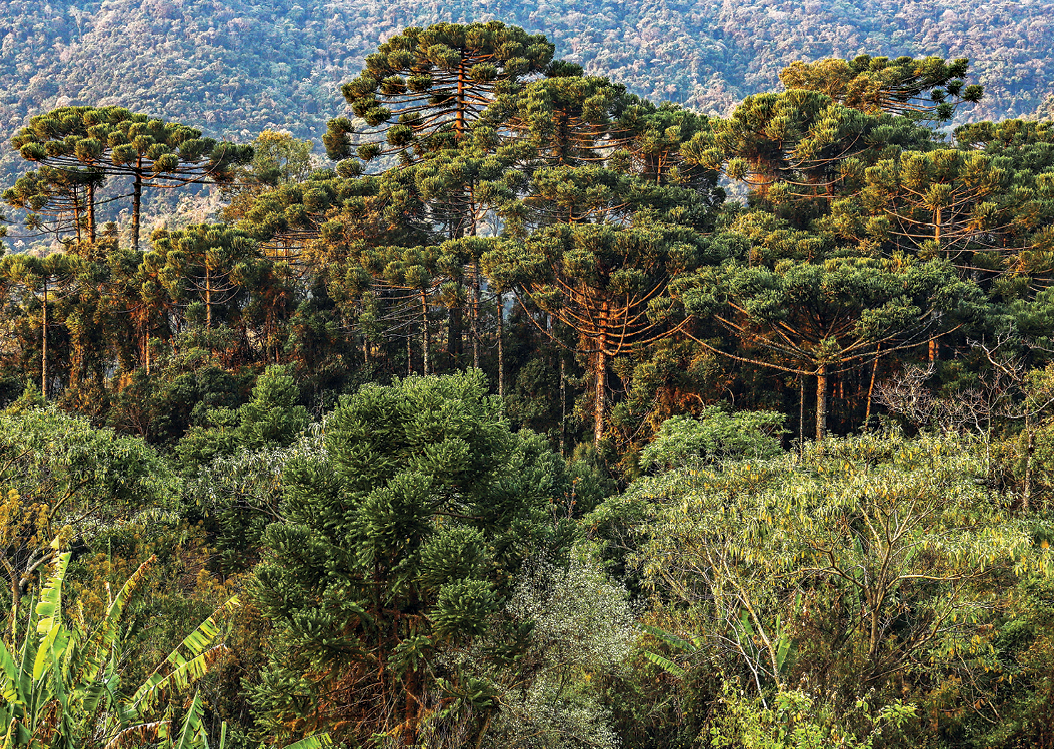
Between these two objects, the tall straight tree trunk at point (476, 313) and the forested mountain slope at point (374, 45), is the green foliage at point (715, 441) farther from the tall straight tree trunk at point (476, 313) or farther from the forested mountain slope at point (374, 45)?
the forested mountain slope at point (374, 45)

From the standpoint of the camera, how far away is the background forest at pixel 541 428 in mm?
12555

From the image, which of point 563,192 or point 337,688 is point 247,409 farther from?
point 563,192

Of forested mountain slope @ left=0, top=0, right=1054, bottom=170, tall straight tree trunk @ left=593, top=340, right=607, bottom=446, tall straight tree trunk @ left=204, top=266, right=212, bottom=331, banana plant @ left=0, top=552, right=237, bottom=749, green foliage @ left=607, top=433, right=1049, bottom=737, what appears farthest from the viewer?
forested mountain slope @ left=0, top=0, right=1054, bottom=170

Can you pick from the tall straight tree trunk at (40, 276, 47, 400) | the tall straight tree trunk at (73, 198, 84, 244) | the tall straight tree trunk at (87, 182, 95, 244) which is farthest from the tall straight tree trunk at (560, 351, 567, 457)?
the tall straight tree trunk at (73, 198, 84, 244)

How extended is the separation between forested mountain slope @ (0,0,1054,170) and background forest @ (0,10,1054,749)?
264 feet

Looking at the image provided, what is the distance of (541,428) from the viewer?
1293 inches

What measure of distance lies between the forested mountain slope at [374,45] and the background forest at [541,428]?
264ft

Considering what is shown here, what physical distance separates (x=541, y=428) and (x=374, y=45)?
14903cm

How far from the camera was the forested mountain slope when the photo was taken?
121 meters

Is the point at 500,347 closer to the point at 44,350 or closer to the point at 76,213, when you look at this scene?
the point at 44,350

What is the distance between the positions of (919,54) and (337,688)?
179017 millimetres

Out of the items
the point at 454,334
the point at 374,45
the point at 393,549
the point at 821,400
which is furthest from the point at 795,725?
the point at 374,45

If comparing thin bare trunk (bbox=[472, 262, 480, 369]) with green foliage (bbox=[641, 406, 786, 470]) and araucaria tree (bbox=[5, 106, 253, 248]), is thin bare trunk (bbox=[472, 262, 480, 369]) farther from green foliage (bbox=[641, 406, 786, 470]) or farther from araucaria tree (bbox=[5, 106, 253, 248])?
araucaria tree (bbox=[5, 106, 253, 248])

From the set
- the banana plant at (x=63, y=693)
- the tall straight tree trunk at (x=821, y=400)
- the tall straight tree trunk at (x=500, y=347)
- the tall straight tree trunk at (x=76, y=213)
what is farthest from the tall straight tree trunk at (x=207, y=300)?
the banana plant at (x=63, y=693)
